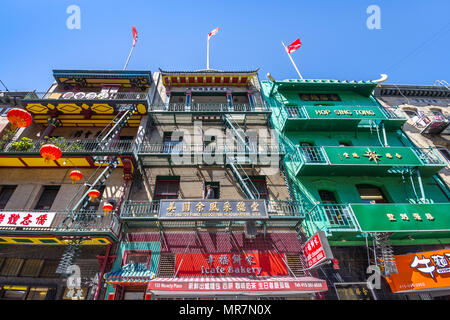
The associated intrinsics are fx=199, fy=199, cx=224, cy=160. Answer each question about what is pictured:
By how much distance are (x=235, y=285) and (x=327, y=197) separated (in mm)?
7890

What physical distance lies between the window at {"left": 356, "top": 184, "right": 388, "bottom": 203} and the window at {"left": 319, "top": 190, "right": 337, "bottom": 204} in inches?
71.7

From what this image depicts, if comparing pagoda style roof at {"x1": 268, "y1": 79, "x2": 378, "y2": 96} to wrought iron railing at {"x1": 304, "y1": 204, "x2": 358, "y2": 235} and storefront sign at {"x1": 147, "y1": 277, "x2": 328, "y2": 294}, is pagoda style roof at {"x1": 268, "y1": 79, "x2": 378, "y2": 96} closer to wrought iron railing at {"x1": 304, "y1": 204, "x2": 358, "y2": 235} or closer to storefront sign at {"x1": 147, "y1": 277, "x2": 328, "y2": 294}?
wrought iron railing at {"x1": 304, "y1": 204, "x2": 358, "y2": 235}

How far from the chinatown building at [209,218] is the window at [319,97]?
3.94m

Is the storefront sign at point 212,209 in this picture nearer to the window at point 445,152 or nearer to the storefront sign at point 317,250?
the storefront sign at point 317,250

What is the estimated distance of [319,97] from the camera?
17562 millimetres

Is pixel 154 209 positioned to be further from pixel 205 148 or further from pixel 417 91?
pixel 417 91

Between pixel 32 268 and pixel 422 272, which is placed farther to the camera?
pixel 32 268

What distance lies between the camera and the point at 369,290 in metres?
9.62

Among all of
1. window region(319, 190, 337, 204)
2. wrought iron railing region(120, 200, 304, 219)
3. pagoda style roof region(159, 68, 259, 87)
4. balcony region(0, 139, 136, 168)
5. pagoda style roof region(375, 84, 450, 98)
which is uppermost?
pagoda style roof region(159, 68, 259, 87)

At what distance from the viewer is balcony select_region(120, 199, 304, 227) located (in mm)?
10164

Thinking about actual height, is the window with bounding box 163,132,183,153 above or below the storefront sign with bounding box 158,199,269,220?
above

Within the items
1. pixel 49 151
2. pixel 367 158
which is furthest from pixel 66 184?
pixel 367 158

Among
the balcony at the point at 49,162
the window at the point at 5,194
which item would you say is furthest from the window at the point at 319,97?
the window at the point at 5,194

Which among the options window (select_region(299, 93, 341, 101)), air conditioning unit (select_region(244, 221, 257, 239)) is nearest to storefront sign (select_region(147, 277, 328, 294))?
air conditioning unit (select_region(244, 221, 257, 239))
